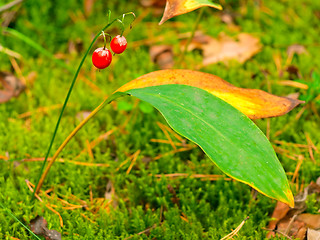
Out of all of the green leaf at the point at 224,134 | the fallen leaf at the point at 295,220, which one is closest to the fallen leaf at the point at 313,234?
the fallen leaf at the point at 295,220

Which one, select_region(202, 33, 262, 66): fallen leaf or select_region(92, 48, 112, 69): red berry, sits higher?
select_region(92, 48, 112, 69): red berry

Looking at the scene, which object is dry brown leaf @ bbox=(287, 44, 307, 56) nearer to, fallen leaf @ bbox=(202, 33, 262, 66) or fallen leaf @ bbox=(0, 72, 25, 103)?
fallen leaf @ bbox=(202, 33, 262, 66)

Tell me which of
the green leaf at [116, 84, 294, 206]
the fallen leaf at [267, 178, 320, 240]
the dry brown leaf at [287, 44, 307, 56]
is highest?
the green leaf at [116, 84, 294, 206]

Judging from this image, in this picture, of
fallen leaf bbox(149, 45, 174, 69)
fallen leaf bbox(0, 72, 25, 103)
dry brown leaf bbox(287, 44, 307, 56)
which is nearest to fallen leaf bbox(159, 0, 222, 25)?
fallen leaf bbox(149, 45, 174, 69)

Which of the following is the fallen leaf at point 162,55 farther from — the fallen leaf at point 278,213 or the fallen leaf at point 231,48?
the fallen leaf at point 278,213

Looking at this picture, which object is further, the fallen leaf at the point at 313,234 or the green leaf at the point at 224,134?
the fallen leaf at the point at 313,234

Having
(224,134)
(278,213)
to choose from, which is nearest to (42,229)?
(224,134)
